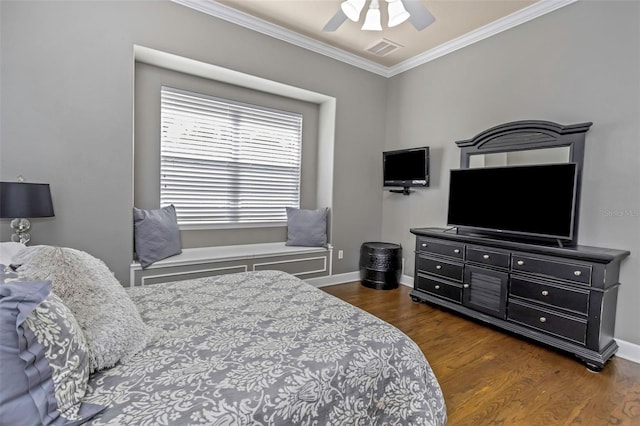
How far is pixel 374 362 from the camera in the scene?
4.21 ft

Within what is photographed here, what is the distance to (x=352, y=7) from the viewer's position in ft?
7.75

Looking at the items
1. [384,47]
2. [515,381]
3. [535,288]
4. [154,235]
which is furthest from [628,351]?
[154,235]

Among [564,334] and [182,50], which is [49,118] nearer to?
[182,50]

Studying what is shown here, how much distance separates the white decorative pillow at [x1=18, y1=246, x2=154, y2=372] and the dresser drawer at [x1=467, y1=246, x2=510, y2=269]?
2.91m

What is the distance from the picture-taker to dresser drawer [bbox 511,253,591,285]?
7.75 feet

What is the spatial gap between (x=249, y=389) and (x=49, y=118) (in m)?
2.90

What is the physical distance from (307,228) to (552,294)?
8.92 feet

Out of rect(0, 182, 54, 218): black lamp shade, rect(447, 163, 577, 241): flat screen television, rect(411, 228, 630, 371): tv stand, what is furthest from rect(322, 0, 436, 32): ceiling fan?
rect(0, 182, 54, 218): black lamp shade

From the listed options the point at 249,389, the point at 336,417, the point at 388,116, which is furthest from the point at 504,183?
the point at 249,389

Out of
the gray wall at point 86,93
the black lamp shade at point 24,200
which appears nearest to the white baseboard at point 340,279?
the gray wall at point 86,93

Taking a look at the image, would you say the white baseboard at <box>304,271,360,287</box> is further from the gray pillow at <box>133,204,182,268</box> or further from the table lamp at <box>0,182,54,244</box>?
the table lamp at <box>0,182,54,244</box>

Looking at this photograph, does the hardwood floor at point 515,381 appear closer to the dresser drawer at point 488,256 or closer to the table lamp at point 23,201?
the dresser drawer at point 488,256

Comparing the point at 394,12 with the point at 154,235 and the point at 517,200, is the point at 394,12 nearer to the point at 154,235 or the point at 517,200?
the point at 517,200

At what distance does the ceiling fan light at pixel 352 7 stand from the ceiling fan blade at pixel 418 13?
0.35m
